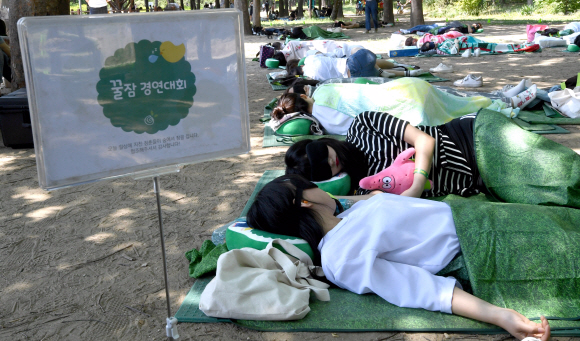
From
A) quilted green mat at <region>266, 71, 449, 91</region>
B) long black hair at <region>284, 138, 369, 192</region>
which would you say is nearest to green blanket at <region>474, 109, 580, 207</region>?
long black hair at <region>284, 138, 369, 192</region>

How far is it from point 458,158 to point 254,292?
167cm

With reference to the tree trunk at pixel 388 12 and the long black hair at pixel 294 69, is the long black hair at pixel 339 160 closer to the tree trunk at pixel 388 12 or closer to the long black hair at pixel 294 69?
the long black hair at pixel 294 69

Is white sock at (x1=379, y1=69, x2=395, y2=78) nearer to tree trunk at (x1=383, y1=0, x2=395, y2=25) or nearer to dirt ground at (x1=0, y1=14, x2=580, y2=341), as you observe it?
dirt ground at (x1=0, y1=14, x2=580, y2=341)

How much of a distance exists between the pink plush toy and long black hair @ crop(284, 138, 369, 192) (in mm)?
129

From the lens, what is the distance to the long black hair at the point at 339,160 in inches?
123

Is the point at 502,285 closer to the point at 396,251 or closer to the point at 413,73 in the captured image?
the point at 396,251

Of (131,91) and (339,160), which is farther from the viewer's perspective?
(339,160)

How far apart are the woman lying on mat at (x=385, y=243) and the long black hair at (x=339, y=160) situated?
27.5 inches

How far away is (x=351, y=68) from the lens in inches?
281

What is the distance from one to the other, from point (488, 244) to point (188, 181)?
8.58 feet

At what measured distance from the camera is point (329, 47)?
30.1 feet

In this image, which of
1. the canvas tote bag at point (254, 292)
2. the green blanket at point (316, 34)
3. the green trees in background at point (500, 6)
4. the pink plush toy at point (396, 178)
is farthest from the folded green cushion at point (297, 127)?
the green trees in background at point (500, 6)

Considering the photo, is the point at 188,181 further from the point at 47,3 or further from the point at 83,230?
the point at 47,3

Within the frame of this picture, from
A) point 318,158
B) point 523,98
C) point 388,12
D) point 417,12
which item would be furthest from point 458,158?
point 388,12
